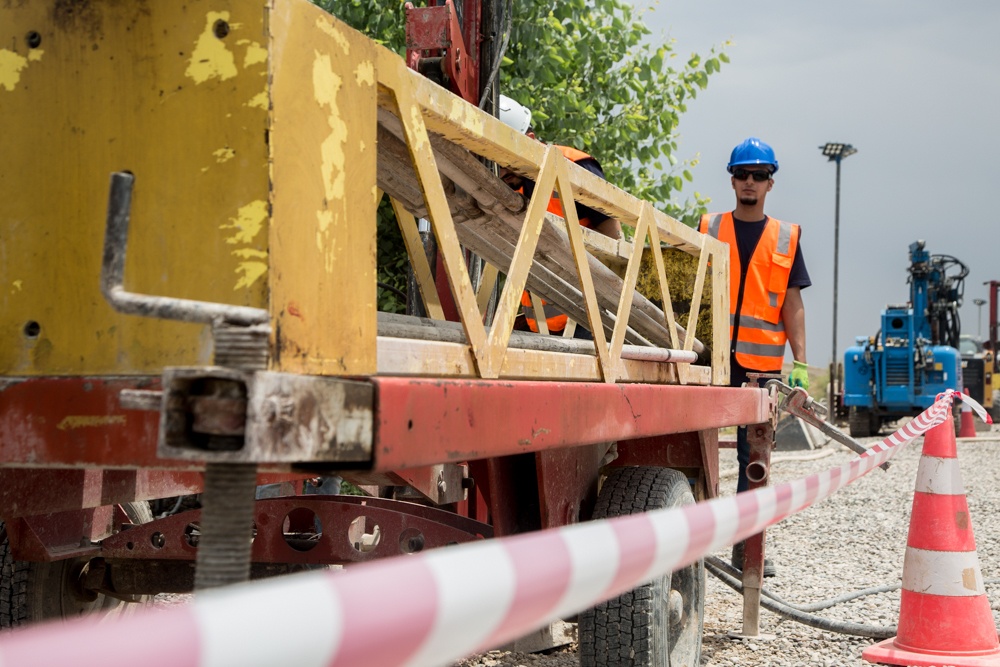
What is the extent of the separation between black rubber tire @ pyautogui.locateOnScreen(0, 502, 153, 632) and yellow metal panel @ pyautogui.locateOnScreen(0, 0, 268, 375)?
1538mm

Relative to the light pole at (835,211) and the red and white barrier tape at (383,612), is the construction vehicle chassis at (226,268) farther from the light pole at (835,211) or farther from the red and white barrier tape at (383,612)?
the light pole at (835,211)

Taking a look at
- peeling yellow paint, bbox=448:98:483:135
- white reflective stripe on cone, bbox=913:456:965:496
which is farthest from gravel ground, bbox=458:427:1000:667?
peeling yellow paint, bbox=448:98:483:135

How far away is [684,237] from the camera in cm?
406

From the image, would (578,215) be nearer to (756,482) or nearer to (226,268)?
(756,482)

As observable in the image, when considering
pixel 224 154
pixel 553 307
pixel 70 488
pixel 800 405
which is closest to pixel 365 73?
pixel 224 154

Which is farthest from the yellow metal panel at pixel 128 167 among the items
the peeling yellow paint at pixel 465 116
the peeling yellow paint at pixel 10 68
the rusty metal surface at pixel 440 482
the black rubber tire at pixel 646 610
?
the black rubber tire at pixel 646 610

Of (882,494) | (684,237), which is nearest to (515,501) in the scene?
(684,237)

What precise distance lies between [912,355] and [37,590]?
19.0 meters

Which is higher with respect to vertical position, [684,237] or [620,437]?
[684,237]

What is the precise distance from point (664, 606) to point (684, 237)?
57.0 inches

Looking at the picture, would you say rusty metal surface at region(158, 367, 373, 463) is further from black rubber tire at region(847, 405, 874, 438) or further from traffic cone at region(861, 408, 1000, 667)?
black rubber tire at region(847, 405, 874, 438)

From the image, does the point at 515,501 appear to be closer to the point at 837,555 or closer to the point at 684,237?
the point at 684,237

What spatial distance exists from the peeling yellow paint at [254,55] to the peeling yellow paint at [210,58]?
31 mm

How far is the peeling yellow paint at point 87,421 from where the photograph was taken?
1943mm
